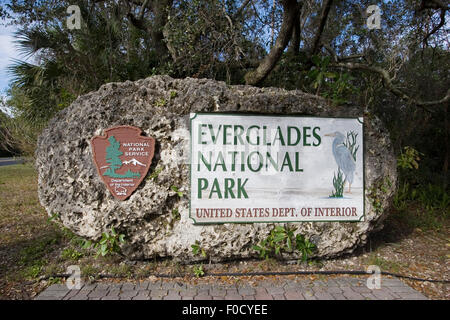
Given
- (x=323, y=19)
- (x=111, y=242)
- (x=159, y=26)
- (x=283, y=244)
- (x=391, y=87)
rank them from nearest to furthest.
A: 1. (x=111, y=242)
2. (x=283, y=244)
3. (x=391, y=87)
4. (x=323, y=19)
5. (x=159, y=26)

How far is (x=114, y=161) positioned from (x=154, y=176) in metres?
0.49

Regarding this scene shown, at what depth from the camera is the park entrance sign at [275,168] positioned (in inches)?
140

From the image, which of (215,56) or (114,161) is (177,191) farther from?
(215,56)

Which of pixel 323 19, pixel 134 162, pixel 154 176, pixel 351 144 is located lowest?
pixel 154 176

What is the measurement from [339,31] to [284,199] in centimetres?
676

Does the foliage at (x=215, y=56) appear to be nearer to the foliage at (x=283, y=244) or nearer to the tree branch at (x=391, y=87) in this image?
the tree branch at (x=391, y=87)

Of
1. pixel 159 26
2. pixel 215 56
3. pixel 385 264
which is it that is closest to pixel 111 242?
pixel 385 264

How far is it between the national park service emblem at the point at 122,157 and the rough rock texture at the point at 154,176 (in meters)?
0.08

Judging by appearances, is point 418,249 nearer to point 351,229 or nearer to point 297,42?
point 351,229

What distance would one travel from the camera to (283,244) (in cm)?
362

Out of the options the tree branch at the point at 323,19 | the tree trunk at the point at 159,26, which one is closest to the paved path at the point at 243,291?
the tree trunk at the point at 159,26

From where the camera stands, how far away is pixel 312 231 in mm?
3676

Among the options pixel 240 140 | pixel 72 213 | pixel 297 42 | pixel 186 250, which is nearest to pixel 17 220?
pixel 72 213

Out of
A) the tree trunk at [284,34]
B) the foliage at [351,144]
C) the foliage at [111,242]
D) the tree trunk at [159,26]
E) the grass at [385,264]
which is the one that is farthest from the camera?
the tree trunk at [159,26]
